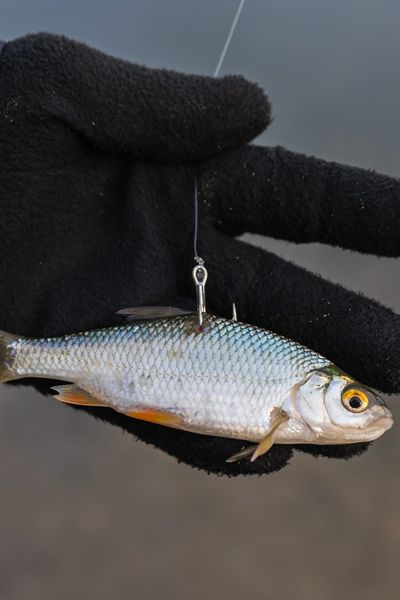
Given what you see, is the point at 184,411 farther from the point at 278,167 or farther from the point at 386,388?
the point at 278,167

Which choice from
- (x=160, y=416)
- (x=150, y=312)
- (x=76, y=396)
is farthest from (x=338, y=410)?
(x=76, y=396)

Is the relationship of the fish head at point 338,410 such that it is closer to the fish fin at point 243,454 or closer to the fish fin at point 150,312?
the fish fin at point 243,454

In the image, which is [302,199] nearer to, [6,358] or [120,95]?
[120,95]

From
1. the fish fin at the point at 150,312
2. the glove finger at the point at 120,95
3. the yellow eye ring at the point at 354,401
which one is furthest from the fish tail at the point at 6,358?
the yellow eye ring at the point at 354,401

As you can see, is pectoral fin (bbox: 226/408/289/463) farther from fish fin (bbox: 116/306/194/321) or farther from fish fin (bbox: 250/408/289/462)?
fish fin (bbox: 116/306/194/321)

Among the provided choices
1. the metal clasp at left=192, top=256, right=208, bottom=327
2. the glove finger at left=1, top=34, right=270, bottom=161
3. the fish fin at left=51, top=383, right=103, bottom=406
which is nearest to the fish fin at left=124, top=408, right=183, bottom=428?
the fish fin at left=51, top=383, right=103, bottom=406

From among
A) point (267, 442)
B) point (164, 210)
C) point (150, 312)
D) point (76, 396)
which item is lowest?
point (76, 396)

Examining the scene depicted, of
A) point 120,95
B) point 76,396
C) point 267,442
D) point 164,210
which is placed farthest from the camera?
point 164,210
